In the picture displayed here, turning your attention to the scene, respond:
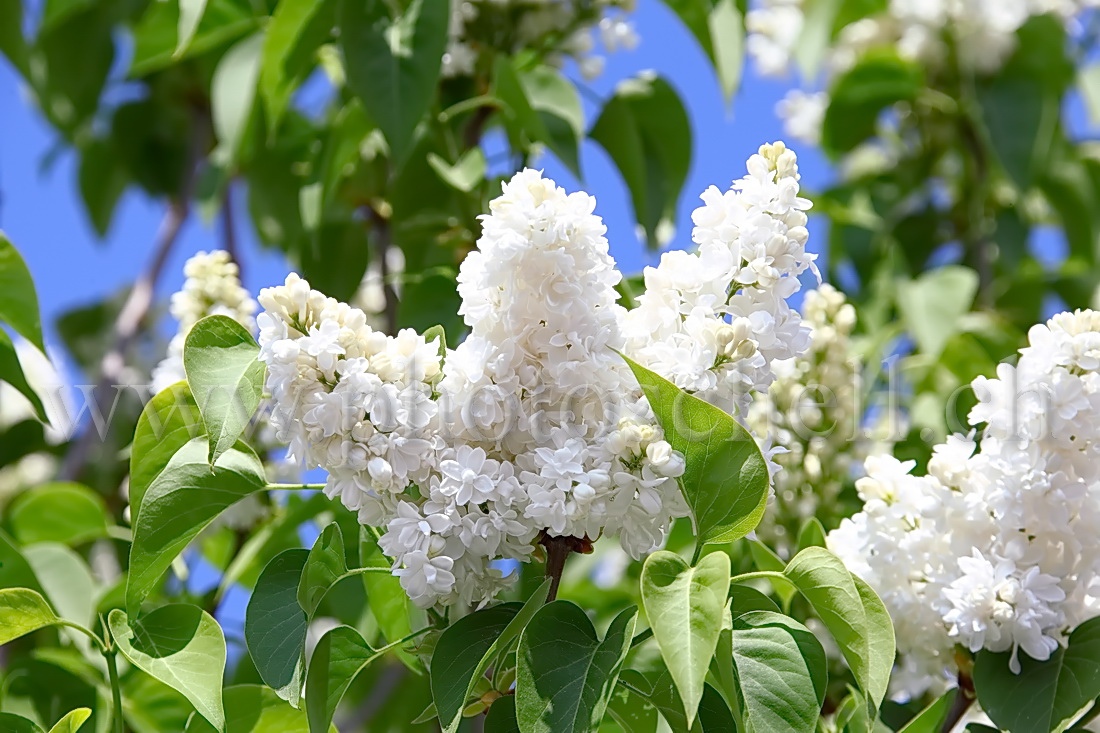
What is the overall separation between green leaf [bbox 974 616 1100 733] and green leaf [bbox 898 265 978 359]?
947 millimetres

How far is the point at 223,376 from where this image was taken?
94 cm

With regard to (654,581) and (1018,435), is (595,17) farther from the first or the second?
(654,581)

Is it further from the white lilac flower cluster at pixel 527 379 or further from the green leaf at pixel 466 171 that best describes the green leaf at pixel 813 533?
the green leaf at pixel 466 171

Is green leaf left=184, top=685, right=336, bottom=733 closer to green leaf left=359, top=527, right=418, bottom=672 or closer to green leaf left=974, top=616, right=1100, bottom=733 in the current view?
green leaf left=359, top=527, right=418, bottom=672

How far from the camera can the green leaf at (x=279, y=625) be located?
0.95 metres

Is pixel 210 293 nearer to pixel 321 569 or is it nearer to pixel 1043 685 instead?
pixel 321 569

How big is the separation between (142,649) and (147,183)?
2020 mm

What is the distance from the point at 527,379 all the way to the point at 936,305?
1338 millimetres

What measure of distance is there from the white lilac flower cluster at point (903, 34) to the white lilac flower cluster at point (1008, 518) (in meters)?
1.58

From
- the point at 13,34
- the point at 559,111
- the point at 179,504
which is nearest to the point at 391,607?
the point at 179,504

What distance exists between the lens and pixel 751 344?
933mm

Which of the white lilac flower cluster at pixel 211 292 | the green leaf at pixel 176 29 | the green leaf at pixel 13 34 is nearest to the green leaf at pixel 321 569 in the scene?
the white lilac flower cluster at pixel 211 292

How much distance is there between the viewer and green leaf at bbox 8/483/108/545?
175cm

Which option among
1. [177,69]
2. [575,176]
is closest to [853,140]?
[575,176]
